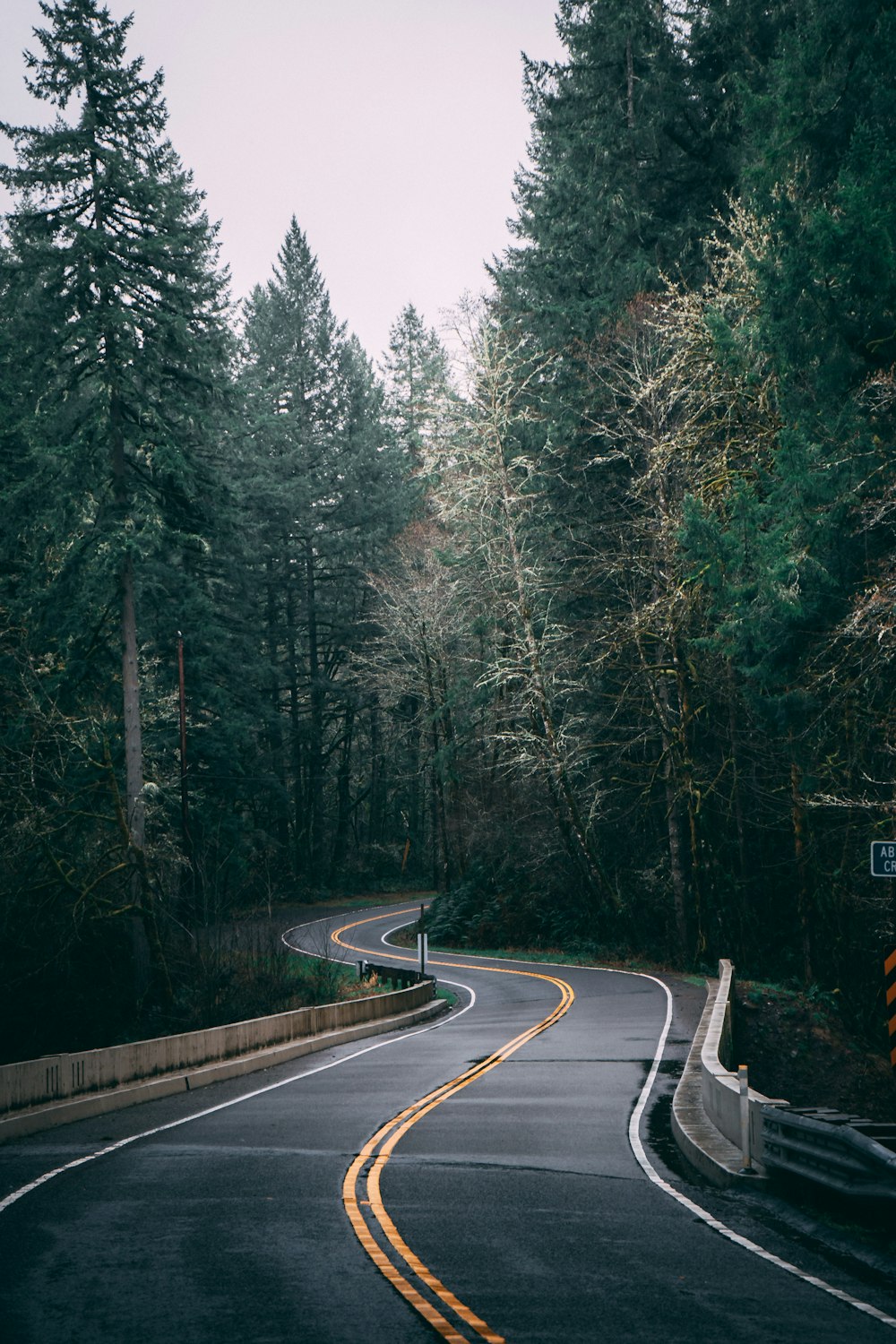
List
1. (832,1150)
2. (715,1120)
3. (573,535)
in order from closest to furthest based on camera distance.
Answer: (832,1150) → (715,1120) → (573,535)

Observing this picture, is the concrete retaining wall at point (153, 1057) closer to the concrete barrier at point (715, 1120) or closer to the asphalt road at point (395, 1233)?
the asphalt road at point (395, 1233)

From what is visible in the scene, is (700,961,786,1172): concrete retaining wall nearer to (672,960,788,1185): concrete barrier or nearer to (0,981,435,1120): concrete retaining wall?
(672,960,788,1185): concrete barrier

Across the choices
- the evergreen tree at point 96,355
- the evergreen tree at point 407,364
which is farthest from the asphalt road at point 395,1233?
the evergreen tree at point 407,364

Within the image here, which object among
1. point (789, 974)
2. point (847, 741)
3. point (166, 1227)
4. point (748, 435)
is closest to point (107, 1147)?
point (166, 1227)

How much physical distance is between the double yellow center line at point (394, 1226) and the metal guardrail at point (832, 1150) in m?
3.27

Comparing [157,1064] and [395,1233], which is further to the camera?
[157,1064]

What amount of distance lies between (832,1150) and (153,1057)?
10.9 metres

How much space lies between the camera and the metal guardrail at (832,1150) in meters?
8.22

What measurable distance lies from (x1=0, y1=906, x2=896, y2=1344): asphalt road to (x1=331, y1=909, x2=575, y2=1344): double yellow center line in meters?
0.02

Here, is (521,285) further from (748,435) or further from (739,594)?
(739,594)

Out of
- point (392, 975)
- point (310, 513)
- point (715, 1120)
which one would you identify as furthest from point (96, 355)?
point (310, 513)

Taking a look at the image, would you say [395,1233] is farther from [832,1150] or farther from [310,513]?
[310,513]

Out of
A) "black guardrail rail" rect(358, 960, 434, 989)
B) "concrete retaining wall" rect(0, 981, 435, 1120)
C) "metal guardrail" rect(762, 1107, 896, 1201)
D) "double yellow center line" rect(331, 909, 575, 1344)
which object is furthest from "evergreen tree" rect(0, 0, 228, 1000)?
"metal guardrail" rect(762, 1107, 896, 1201)

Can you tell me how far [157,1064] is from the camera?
16797 mm
